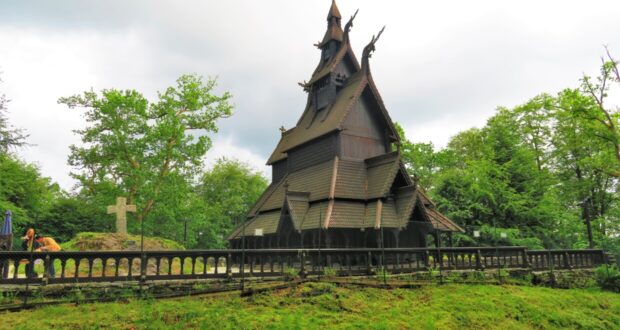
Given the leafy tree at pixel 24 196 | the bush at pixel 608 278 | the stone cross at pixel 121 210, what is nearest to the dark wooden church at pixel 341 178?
the stone cross at pixel 121 210

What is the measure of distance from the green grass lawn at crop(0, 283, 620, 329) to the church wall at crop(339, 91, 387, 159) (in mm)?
10969

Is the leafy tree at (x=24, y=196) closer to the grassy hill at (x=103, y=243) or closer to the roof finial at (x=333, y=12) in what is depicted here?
the grassy hill at (x=103, y=243)

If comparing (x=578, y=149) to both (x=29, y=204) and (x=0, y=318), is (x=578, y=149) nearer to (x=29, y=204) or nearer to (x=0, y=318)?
(x=0, y=318)

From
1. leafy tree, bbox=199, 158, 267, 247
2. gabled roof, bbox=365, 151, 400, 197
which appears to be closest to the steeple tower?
gabled roof, bbox=365, 151, 400, 197

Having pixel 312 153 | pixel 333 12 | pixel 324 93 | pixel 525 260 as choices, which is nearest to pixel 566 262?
pixel 525 260

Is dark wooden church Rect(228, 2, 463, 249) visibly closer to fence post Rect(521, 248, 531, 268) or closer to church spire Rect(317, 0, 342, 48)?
church spire Rect(317, 0, 342, 48)

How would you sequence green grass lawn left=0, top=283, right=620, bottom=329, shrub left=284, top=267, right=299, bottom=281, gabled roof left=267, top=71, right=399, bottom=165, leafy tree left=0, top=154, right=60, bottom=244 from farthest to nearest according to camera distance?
leafy tree left=0, top=154, right=60, bottom=244
gabled roof left=267, top=71, right=399, bottom=165
shrub left=284, top=267, right=299, bottom=281
green grass lawn left=0, top=283, right=620, bottom=329

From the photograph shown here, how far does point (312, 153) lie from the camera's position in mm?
24703

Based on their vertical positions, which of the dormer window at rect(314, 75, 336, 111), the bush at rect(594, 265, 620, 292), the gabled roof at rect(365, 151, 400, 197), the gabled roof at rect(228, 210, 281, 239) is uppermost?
the dormer window at rect(314, 75, 336, 111)

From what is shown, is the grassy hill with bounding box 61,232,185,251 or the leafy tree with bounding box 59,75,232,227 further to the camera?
the leafy tree with bounding box 59,75,232,227

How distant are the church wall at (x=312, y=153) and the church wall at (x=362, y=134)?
2.52ft

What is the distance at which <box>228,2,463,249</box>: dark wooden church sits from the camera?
63.7 ft

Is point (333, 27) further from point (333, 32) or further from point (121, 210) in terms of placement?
point (121, 210)

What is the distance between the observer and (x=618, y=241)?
25.0 meters
